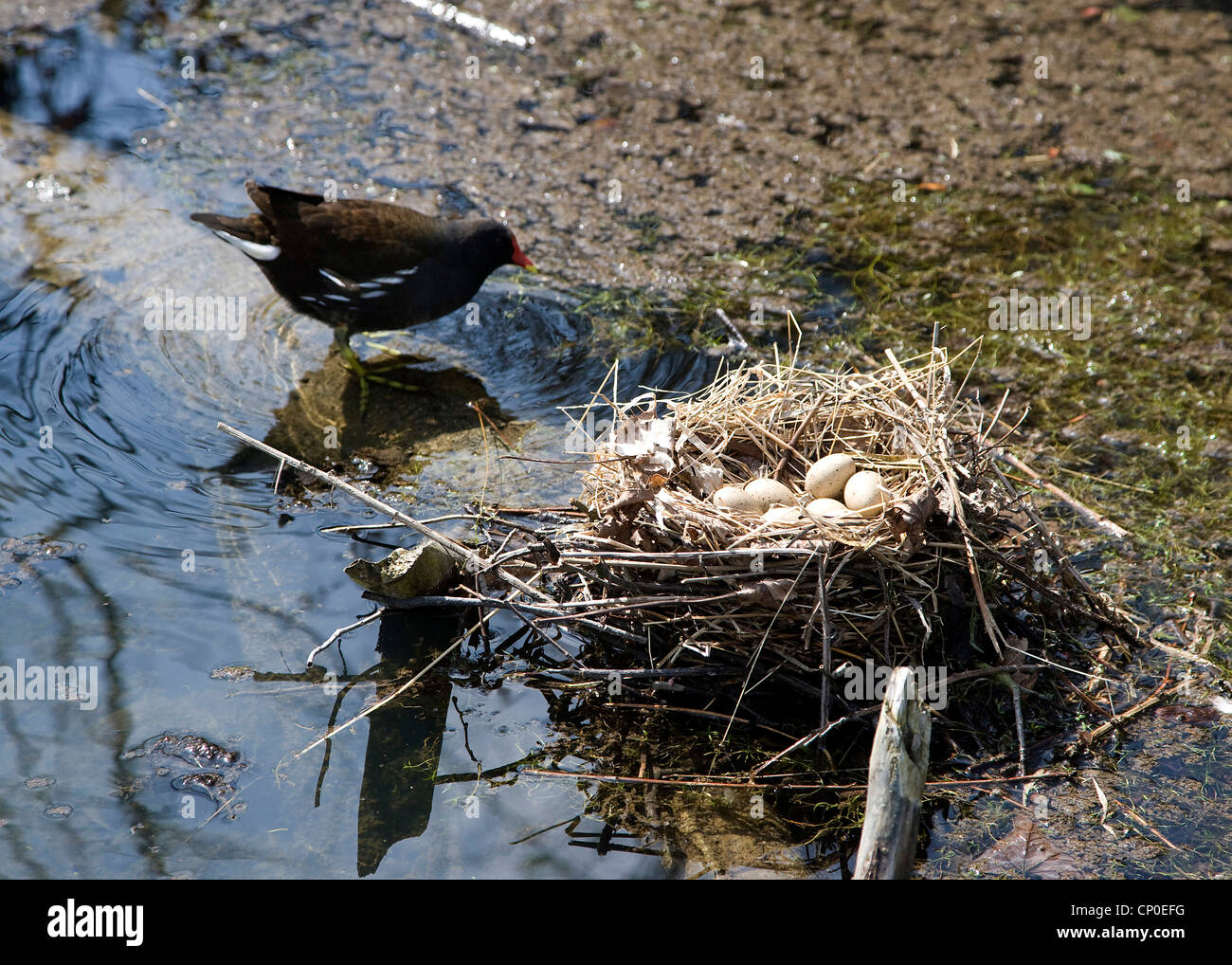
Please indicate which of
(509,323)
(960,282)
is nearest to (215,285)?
(509,323)

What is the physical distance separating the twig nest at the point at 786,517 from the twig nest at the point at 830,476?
8.0 inches

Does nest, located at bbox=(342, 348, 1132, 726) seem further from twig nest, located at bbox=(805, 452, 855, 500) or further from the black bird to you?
the black bird

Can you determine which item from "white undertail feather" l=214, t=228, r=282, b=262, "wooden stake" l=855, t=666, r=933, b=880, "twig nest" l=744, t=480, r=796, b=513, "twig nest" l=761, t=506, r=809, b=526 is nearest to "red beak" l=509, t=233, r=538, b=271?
"white undertail feather" l=214, t=228, r=282, b=262

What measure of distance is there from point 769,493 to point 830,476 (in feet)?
0.72

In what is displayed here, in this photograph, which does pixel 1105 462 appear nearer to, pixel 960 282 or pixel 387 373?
pixel 960 282

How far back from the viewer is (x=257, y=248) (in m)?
4.81

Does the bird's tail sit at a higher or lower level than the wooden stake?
higher

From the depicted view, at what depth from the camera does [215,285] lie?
5375 mm

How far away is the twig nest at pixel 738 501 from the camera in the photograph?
11.2ft

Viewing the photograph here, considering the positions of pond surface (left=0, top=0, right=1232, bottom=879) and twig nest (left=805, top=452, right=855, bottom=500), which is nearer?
pond surface (left=0, top=0, right=1232, bottom=879)

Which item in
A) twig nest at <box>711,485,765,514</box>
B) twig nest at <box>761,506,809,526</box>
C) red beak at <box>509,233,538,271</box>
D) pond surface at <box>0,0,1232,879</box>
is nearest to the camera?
pond surface at <box>0,0,1232,879</box>

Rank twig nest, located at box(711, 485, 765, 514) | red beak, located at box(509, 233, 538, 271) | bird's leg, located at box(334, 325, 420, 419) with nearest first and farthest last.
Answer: twig nest, located at box(711, 485, 765, 514), bird's leg, located at box(334, 325, 420, 419), red beak, located at box(509, 233, 538, 271)

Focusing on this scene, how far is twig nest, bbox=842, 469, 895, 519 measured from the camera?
131 inches

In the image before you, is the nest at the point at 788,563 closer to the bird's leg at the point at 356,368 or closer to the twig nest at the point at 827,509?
the twig nest at the point at 827,509
